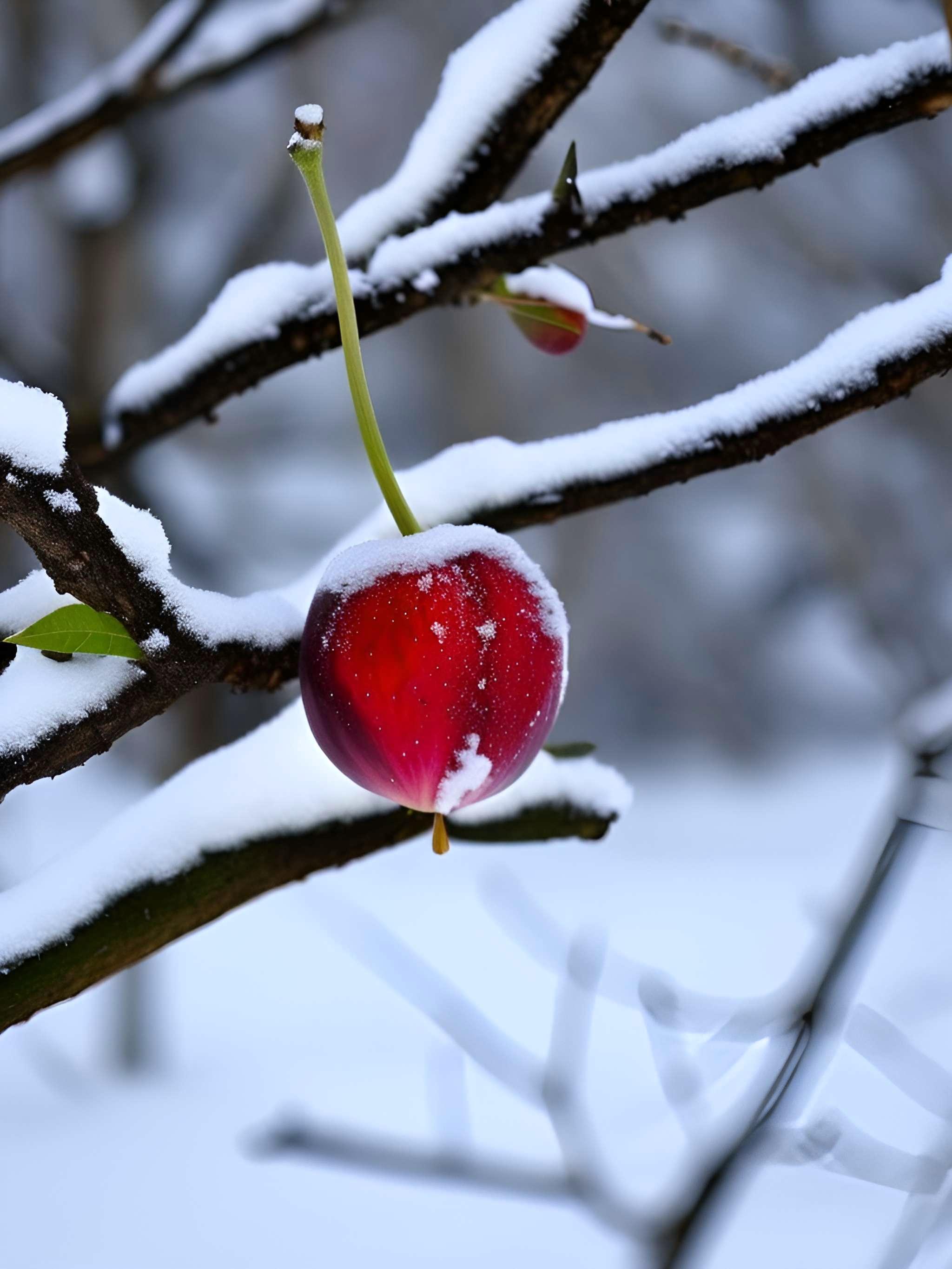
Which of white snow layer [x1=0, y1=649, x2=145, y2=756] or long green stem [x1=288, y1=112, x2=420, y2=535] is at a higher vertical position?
long green stem [x1=288, y1=112, x2=420, y2=535]

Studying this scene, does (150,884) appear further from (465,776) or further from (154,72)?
(154,72)

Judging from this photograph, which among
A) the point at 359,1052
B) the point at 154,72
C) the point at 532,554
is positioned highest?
the point at 532,554

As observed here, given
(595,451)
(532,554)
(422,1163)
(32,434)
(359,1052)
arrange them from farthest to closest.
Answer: (532,554)
(359,1052)
(422,1163)
(595,451)
(32,434)

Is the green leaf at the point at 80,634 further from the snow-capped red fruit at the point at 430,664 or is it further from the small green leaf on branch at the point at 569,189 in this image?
the small green leaf on branch at the point at 569,189

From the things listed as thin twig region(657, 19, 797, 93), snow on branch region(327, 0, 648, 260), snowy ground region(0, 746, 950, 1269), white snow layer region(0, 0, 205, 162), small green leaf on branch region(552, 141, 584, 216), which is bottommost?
snowy ground region(0, 746, 950, 1269)

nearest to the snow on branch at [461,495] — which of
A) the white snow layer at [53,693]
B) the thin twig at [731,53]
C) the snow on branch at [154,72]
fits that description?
the white snow layer at [53,693]

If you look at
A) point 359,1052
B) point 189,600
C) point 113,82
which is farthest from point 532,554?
point 189,600

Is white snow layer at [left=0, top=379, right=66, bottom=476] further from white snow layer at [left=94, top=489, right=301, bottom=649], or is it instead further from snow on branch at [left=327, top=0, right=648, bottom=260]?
snow on branch at [left=327, top=0, right=648, bottom=260]

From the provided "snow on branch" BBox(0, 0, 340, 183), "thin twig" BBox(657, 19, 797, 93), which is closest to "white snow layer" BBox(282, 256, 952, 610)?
"thin twig" BBox(657, 19, 797, 93)
